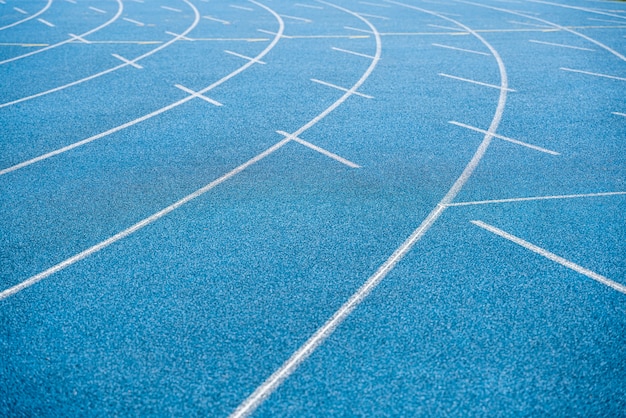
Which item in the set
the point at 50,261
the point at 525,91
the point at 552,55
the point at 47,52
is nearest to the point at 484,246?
the point at 50,261

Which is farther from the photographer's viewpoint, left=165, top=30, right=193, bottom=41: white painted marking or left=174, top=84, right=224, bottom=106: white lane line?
left=165, top=30, right=193, bottom=41: white painted marking

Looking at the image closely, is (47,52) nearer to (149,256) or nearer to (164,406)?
(149,256)

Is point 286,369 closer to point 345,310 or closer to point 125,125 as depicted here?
point 345,310

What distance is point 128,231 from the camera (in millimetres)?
5570

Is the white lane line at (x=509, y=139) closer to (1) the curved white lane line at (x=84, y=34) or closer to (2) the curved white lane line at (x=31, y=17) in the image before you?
(1) the curved white lane line at (x=84, y=34)

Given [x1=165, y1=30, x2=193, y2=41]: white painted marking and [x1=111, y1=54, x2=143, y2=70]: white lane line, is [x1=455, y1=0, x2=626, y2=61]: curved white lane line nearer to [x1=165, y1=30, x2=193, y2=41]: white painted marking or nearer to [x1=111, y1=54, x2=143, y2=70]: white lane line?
[x1=165, y1=30, x2=193, y2=41]: white painted marking

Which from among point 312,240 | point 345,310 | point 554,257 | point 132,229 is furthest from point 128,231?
point 554,257

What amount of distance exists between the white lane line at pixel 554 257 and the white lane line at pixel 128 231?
10.4 feet

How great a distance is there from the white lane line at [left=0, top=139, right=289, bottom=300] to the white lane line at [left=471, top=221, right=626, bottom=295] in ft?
10.4

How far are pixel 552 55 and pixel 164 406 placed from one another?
494 inches

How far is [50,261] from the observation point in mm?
5094

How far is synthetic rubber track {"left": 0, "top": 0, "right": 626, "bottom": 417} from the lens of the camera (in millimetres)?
3803

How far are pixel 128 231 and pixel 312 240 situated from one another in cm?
208

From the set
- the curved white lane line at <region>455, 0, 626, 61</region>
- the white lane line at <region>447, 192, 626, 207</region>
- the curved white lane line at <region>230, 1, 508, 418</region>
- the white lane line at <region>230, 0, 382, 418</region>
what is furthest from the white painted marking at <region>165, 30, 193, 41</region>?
the white lane line at <region>230, 0, 382, 418</region>
